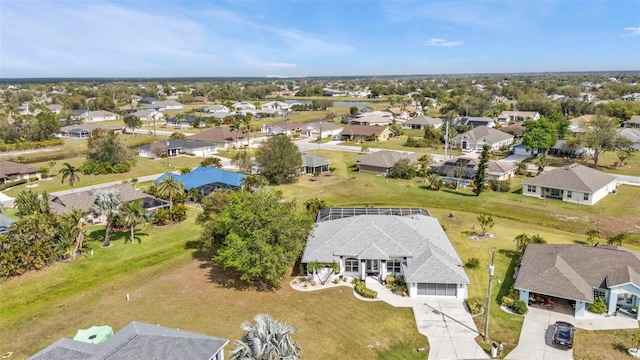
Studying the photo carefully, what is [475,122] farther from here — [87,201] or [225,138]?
[87,201]

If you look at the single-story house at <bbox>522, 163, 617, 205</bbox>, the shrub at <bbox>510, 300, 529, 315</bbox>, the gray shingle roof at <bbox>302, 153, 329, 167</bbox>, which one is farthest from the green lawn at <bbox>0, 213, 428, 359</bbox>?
the single-story house at <bbox>522, 163, 617, 205</bbox>

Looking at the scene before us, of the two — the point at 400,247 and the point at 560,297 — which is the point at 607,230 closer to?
the point at 560,297

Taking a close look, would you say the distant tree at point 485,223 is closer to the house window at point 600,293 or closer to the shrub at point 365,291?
the house window at point 600,293

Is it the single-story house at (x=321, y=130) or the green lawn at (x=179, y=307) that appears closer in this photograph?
the green lawn at (x=179, y=307)

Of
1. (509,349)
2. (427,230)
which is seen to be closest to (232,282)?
(427,230)

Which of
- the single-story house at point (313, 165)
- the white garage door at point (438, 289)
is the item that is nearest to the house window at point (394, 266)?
the white garage door at point (438, 289)

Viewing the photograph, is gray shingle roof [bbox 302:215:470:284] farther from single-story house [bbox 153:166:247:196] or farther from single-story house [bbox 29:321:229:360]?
single-story house [bbox 153:166:247:196]
